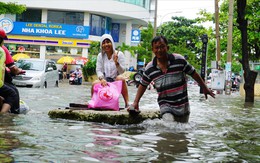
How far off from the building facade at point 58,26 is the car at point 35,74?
35.3m

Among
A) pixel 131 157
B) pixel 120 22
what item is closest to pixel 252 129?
pixel 131 157

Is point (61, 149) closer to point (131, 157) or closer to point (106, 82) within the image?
point (131, 157)

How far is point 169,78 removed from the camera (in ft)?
20.5

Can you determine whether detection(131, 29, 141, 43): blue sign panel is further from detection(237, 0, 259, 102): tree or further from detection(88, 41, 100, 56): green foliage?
detection(237, 0, 259, 102): tree

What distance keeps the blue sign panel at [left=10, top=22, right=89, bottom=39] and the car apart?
34921 millimetres

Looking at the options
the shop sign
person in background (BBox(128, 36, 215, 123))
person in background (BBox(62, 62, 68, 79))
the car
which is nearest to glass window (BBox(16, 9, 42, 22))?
the shop sign

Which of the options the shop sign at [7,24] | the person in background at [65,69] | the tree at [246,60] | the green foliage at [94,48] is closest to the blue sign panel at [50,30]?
the green foliage at [94,48]

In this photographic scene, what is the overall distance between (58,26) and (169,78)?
5262 centimetres

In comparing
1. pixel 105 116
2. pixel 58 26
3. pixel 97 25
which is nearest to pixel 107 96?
pixel 105 116

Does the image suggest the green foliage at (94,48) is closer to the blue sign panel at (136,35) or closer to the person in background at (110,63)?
the blue sign panel at (136,35)

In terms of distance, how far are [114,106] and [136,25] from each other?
64874 millimetres

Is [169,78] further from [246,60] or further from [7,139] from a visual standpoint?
[246,60]

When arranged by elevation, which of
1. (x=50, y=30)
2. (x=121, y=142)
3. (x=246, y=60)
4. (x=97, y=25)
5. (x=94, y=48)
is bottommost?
(x=121, y=142)

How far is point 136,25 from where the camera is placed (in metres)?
71.7
